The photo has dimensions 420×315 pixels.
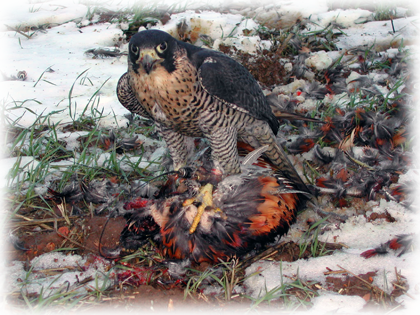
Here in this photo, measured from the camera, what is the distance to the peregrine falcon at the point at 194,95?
8.29 feet

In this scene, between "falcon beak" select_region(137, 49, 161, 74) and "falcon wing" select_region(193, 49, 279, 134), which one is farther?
"falcon wing" select_region(193, 49, 279, 134)

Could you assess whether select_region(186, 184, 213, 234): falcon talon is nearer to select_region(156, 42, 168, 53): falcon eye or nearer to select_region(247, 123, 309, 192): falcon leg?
select_region(247, 123, 309, 192): falcon leg

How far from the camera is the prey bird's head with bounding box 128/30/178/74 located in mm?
2428

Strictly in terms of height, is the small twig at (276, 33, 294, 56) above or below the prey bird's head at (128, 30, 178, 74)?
below

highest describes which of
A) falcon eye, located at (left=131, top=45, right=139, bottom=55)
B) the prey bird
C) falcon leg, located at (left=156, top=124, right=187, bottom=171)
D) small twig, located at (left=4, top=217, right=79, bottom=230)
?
Answer: falcon eye, located at (left=131, top=45, right=139, bottom=55)

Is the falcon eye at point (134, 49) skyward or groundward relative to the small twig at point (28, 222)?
skyward

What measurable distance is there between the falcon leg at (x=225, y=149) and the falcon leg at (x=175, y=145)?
33 centimetres

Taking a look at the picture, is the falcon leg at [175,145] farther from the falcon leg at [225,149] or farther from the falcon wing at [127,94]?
the falcon leg at [225,149]

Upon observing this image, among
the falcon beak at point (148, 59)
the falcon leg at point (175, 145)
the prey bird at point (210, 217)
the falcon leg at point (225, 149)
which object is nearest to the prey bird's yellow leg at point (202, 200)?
the prey bird at point (210, 217)

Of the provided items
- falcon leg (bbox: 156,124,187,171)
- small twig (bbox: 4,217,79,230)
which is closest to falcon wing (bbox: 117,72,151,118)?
falcon leg (bbox: 156,124,187,171)

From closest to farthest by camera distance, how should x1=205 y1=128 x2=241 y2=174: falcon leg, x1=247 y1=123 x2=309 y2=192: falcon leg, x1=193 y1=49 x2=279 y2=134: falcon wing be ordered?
x1=193 y1=49 x2=279 y2=134: falcon wing → x1=205 y1=128 x2=241 y2=174: falcon leg → x1=247 y1=123 x2=309 y2=192: falcon leg

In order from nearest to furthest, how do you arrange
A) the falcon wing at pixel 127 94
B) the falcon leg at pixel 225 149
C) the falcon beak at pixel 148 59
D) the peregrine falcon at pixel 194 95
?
the falcon beak at pixel 148 59, the peregrine falcon at pixel 194 95, the falcon leg at pixel 225 149, the falcon wing at pixel 127 94

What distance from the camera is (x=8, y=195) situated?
300 centimetres

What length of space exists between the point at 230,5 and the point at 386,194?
157 inches
